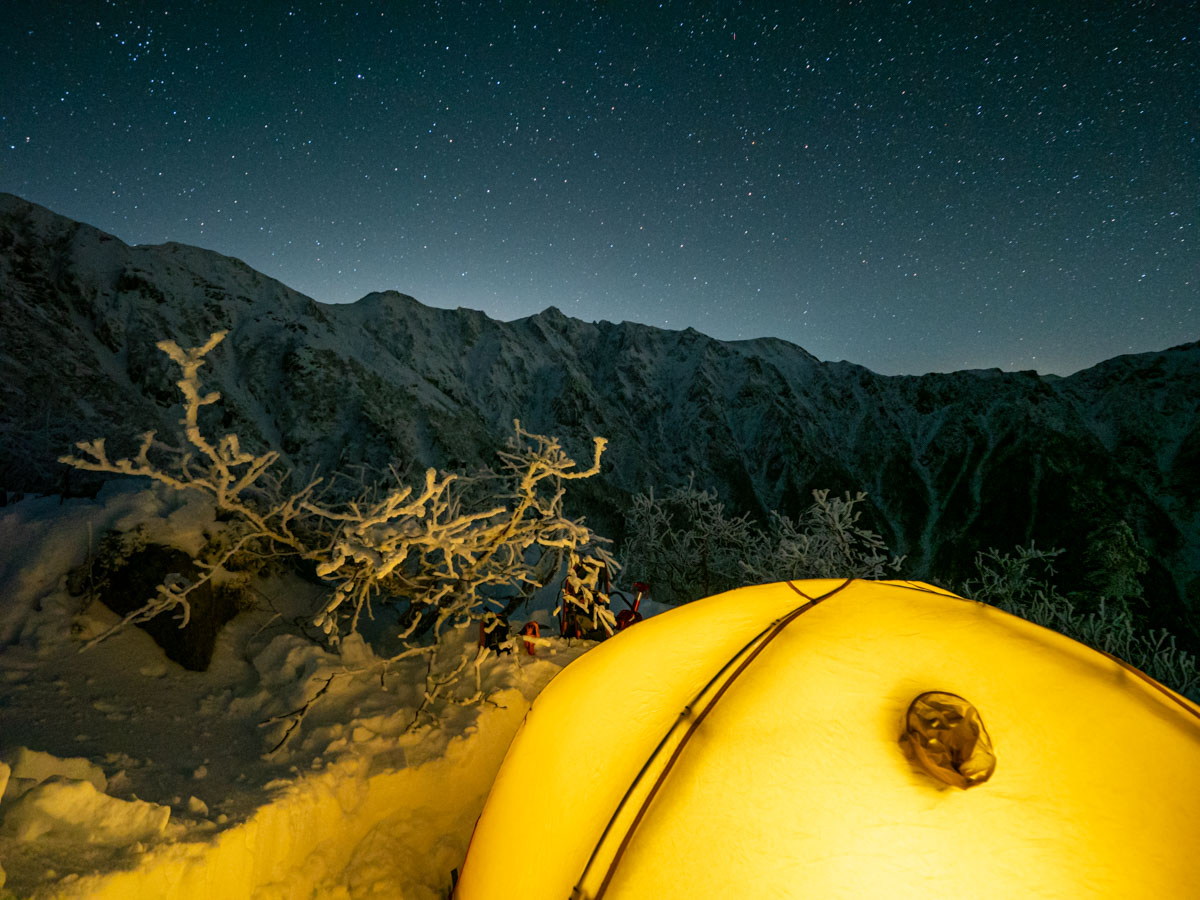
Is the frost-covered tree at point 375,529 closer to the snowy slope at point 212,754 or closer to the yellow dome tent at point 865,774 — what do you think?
the snowy slope at point 212,754

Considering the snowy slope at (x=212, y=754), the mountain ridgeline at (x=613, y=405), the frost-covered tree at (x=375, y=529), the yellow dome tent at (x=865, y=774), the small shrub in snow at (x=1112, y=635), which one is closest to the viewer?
the yellow dome tent at (x=865, y=774)

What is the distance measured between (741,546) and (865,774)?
627 inches

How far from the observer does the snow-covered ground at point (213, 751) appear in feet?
8.79

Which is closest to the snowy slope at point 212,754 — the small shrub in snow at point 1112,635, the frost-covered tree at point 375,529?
the frost-covered tree at point 375,529

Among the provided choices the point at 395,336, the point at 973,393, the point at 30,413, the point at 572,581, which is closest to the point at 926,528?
the point at 973,393

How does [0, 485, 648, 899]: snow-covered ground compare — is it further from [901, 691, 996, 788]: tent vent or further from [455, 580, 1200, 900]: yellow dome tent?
[901, 691, 996, 788]: tent vent

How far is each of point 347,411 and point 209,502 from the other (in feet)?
141

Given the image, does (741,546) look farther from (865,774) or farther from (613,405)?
(613,405)

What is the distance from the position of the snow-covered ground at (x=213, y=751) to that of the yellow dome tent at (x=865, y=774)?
1.14 metres

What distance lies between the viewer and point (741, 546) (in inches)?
690

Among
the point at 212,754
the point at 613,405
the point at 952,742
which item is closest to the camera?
the point at 952,742

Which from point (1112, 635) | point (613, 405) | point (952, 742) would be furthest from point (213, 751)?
point (613, 405)

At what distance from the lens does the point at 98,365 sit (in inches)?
1373

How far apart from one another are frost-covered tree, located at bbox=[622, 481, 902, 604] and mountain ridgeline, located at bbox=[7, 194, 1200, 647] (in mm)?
14995
